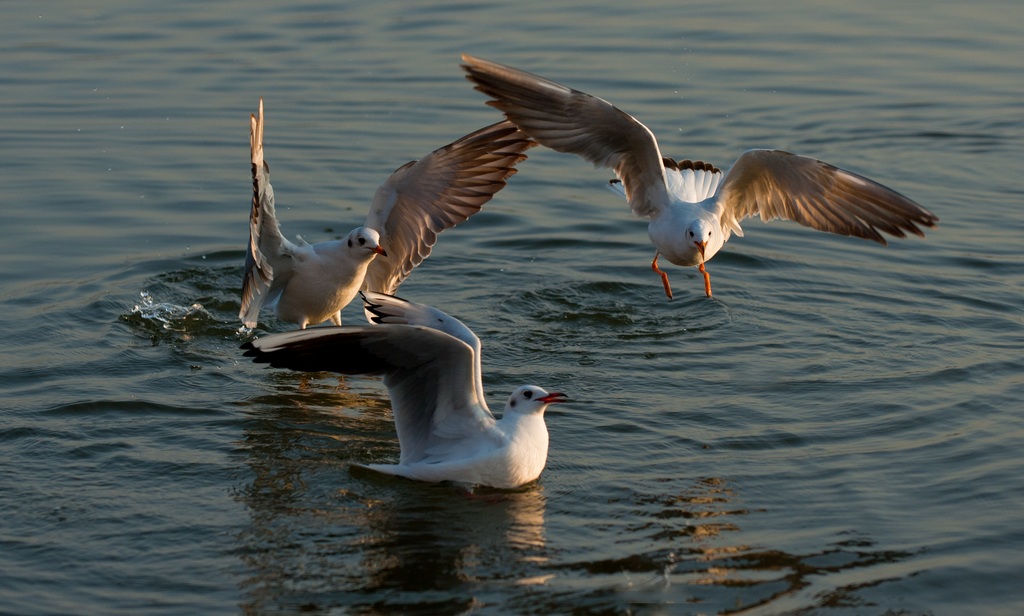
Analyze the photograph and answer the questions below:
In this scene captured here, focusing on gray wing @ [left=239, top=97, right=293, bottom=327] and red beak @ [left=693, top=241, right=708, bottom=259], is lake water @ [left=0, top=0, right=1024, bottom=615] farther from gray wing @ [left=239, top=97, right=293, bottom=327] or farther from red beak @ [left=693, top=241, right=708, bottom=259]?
red beak @ [left=693, top=241, right=708, bottom=259]

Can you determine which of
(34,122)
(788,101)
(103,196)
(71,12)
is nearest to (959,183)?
(788,101)

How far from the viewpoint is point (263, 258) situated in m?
9.08

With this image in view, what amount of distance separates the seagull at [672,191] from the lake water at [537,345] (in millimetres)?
730

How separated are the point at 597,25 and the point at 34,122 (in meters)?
7.47

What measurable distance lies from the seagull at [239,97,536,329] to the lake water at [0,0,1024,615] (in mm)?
495

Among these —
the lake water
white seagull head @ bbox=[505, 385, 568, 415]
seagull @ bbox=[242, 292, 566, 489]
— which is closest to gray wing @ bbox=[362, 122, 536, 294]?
the lake water

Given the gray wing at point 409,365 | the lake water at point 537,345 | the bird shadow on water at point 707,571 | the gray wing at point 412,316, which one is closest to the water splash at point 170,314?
the lake water at point 537,345

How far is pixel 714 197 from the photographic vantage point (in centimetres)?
999

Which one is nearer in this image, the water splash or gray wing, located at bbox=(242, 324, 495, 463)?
gray wing, located at bbox=(242, 324, 495, 463)

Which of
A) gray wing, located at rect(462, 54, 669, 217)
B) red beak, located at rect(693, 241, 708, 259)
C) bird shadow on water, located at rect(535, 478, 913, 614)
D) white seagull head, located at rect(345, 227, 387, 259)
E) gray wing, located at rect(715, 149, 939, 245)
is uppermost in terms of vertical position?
gray wing, located at rect(462, 54, 669, 217)

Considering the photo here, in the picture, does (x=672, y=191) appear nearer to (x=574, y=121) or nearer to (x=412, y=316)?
→ (x=574, y=121)

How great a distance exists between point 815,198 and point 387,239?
2.93m

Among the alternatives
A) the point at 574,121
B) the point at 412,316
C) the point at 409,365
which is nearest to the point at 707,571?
the point at 409,365

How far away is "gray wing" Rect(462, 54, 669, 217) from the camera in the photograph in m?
9.32
